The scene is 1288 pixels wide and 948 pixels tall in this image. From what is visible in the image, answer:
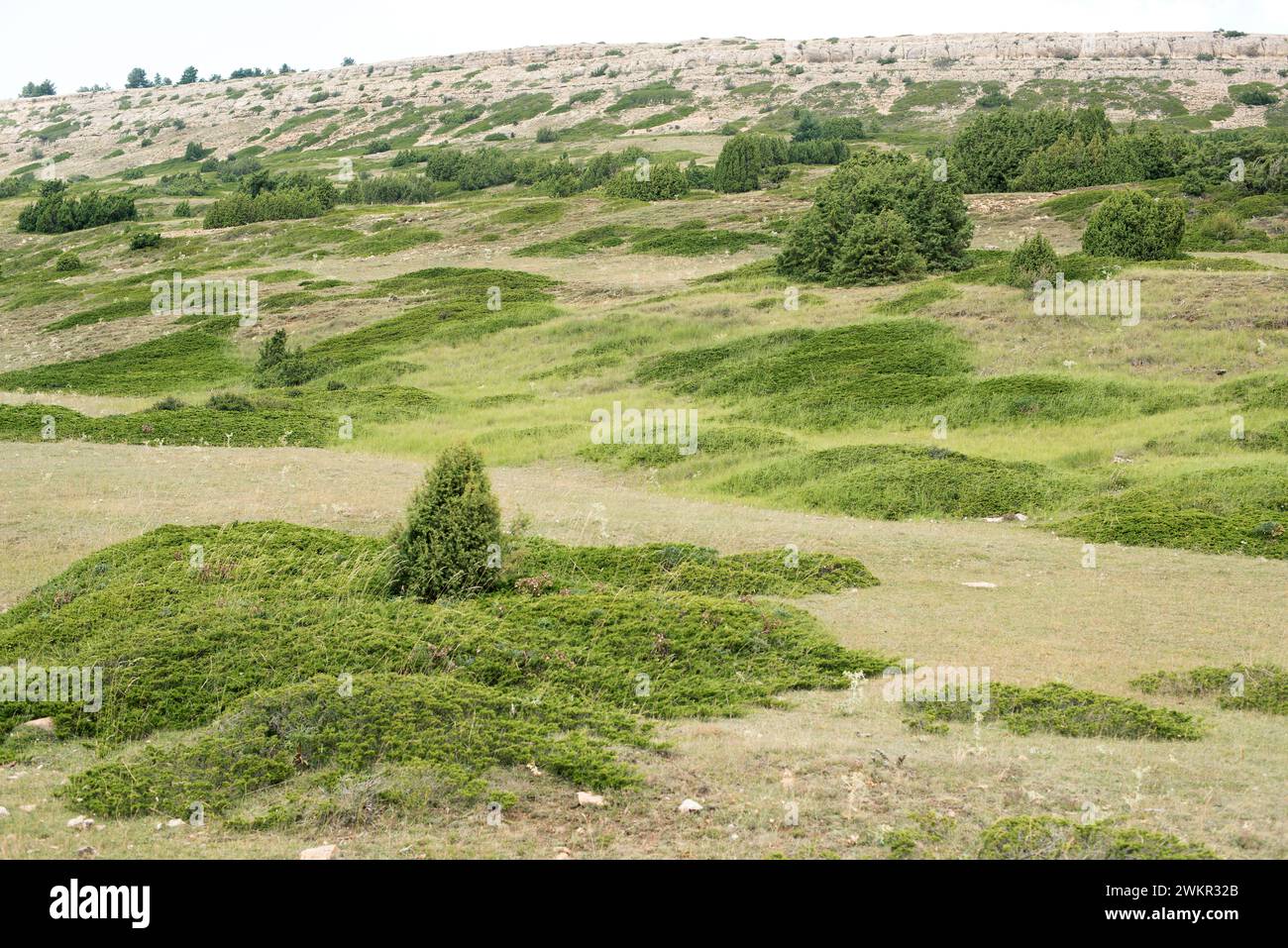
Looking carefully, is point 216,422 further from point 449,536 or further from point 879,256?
point 879,256

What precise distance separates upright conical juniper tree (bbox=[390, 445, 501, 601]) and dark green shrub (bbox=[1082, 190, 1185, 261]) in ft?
97.2

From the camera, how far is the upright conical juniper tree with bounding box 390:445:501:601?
14.8 meters

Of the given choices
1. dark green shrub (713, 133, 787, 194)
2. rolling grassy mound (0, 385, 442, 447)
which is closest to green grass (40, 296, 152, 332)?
rolling grassy mound (0, 385, 442, 447)

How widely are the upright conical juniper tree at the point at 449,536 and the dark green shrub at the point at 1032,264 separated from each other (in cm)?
2402

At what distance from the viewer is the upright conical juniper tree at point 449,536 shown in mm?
14844

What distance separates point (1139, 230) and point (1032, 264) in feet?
18.2

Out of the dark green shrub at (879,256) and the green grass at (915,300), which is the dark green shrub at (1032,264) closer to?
the green grass at (915,300)

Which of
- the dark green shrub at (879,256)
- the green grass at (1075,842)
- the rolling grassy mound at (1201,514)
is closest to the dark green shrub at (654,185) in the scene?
the dark green shrub at (879,256)

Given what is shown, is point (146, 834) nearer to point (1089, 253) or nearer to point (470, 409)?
point (470, 409)

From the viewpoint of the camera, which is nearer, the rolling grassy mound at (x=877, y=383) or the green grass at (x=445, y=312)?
the rolling grassy mound at (x=877, y=383)
